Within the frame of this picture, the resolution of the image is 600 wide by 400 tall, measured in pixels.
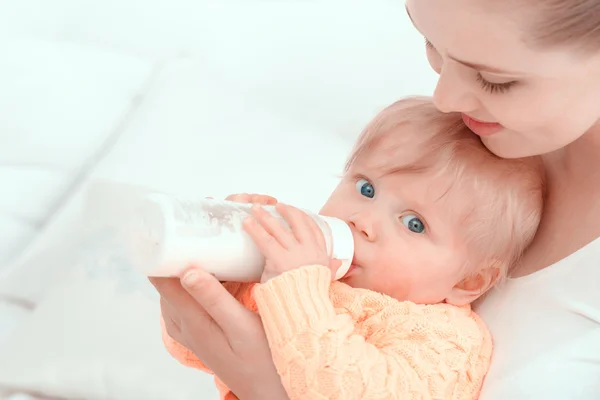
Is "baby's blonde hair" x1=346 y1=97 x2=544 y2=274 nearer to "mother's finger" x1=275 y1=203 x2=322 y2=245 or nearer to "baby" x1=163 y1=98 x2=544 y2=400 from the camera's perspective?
"baby" x1=163 y1=98 x2=544 y2=400

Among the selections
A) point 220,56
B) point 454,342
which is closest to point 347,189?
point 454,342

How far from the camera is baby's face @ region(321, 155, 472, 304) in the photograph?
0.95 metres

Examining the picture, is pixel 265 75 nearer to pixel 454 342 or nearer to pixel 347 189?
pixel 347 189

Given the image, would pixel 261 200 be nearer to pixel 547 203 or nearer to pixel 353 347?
pixel 353 347

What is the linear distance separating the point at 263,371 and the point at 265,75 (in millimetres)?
1273

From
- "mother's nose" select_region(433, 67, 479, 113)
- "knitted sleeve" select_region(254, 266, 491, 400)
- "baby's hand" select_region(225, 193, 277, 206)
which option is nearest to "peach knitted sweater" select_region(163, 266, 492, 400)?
"knitted sleeve" select_region(254, 266, 491, 400)

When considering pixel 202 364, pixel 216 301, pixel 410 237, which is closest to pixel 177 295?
pixel 216 301

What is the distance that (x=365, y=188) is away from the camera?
99 cm

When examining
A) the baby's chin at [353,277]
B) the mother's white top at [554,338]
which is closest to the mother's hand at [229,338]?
the baby's chin at [353,277]

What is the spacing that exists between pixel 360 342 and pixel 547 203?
32 centimetres

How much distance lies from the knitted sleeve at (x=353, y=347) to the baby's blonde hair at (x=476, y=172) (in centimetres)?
12

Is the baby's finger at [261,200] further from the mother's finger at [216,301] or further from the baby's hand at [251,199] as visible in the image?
the mother's finger at [216,301]

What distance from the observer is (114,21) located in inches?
83.4

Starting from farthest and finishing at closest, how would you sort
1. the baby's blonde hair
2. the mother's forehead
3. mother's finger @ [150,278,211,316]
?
1. the baby's blonde hair
2. mother's finger @ [150,278,211,316]
3. the mother's forehead
